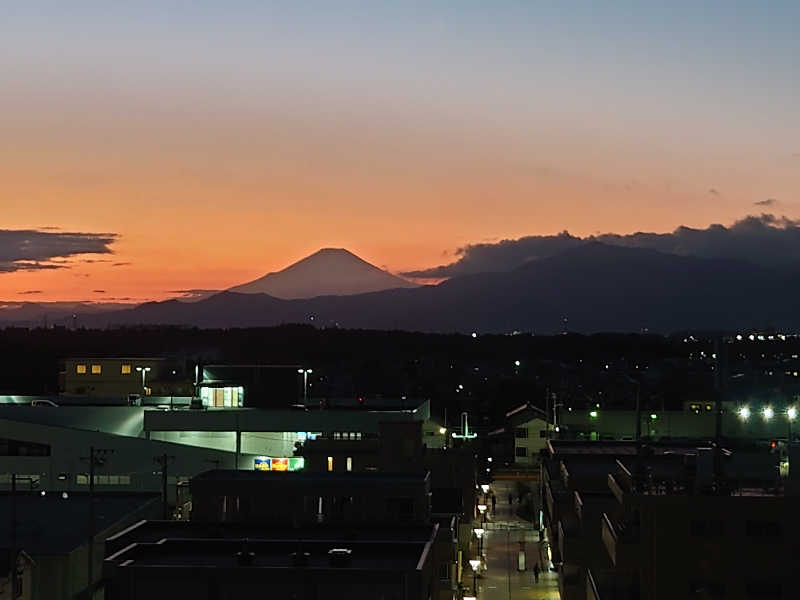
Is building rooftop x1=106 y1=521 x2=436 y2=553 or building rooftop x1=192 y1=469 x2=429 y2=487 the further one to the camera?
building rooftop x1=192 y1=469 x2=429 y2=487

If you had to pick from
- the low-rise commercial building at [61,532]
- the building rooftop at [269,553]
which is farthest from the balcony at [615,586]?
the low-rise commercial building at [61,532]

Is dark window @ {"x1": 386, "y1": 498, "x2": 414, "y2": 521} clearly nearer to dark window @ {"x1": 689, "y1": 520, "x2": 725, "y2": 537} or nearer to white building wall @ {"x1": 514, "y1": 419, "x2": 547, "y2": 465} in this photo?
dark window @ {"x1": 689, "y1": 520, "x2": 725, "y2": 537}

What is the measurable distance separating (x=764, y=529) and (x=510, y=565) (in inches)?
896

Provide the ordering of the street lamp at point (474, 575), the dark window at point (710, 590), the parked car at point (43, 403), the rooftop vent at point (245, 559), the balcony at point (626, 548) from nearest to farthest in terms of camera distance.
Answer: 1. the rooftop vent at point (245, 559)
2. the dark window at point (710, 590)
3. the balcony at point (626, 548)
4. the street lamp at point (474, 575)
5. the parked car at point (43, 403)

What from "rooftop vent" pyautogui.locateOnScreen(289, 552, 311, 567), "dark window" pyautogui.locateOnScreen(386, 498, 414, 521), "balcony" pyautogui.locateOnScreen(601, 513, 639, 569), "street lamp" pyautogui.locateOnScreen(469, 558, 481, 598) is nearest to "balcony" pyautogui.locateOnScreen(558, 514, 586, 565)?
"street lamp" pyautogui.locateOnScreen(469, 558, 481, 598)

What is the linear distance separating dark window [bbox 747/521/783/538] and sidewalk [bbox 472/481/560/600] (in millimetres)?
16380

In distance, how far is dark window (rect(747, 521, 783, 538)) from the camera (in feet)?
79.0

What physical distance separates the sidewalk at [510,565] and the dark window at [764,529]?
16380 millimetres

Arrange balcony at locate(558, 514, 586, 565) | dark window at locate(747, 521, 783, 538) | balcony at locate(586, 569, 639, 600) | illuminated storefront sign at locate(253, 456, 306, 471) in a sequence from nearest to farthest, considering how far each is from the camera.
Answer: dark window at locate(747, 521, 783, 538) < balcony at locate(586, 569, 639, 600) < balcony at locate(558, 514, 586, 565) < illuminated storefront sign at locate(253, 456, 306, 471)

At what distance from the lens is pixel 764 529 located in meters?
24.1

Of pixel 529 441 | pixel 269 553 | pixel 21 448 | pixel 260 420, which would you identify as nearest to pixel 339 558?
pixel 269 553

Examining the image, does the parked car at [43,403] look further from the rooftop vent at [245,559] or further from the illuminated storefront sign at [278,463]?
the rooftop vent at [245,559]

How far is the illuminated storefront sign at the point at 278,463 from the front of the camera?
173ft

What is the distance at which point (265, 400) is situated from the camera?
213ft
